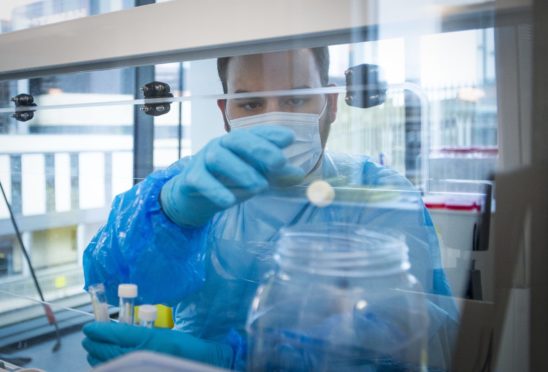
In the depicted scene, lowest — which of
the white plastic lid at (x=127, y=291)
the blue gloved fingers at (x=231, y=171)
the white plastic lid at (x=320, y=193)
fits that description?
the white plastic lid at (x=127, y=291)

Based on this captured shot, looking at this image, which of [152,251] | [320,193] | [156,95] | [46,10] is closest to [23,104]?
[46,10]

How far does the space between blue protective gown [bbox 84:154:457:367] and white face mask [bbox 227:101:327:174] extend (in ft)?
0.10

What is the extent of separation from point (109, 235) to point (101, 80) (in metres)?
0.44

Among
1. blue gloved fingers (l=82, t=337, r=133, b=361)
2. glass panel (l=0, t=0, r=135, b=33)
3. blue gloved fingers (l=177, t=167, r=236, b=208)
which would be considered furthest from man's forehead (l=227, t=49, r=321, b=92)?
blue gloved fingers (l=82, t=337, r=133, b=361)

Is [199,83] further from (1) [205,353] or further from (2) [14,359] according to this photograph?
(2) [14,359]

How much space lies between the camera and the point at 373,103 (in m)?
0.97

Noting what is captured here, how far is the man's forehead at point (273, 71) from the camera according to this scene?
1.00m

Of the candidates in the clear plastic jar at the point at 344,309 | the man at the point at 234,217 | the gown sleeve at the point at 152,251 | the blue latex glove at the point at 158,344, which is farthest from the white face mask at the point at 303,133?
the blue latex glove at the point at 158,344

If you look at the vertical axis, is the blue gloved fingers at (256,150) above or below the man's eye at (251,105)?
below

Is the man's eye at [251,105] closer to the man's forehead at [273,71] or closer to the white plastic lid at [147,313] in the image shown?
the man's forehead at [273,71]

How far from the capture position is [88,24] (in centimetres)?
124

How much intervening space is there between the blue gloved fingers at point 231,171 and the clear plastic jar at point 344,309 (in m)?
0.16

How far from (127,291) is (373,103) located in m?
0.65

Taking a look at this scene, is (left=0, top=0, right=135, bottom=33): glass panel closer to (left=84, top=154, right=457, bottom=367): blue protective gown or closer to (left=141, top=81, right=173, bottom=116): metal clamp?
(left=141, top=81, right=173, bottom=116): metal clamp
